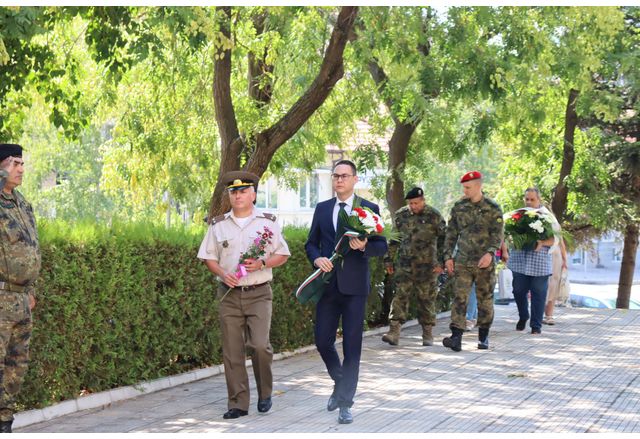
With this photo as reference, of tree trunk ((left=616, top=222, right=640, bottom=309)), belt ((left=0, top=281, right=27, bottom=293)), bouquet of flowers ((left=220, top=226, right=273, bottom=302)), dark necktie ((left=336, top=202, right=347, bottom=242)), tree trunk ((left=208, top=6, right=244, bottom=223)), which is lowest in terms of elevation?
tree trunk ((left=616, top=222, right=640, bottom=309))

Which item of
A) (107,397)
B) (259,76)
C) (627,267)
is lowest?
(627,267)

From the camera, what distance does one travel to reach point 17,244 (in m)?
8.67

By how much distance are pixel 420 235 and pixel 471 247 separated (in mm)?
992

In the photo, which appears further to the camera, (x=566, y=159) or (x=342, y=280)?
(x=566, y=159)

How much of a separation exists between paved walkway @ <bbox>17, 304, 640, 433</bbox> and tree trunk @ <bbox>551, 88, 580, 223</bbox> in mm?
13915

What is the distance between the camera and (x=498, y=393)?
11.1 meters

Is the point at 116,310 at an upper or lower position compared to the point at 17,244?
lower

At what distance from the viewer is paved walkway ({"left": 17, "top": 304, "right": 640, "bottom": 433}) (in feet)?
30.9

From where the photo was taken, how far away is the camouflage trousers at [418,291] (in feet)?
51.7

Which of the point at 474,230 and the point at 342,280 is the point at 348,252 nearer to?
Result: the point at 342,280

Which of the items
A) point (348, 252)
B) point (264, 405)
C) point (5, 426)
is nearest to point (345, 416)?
point (264, 405)

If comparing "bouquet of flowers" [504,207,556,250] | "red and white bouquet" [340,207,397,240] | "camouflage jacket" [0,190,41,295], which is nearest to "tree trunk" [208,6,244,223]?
"bouquet of flowers" [504,207,556,250]

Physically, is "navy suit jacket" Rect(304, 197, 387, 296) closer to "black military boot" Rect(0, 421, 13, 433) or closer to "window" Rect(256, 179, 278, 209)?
"black military boot" Rect(0, 421, 13, 433)

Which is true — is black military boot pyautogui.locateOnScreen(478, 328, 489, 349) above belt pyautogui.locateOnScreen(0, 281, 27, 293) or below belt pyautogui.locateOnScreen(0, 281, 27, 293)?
below
